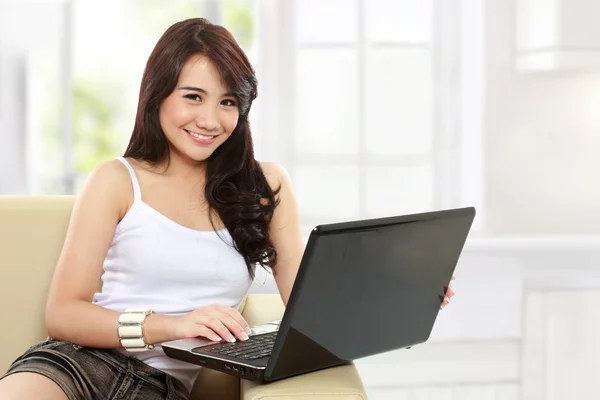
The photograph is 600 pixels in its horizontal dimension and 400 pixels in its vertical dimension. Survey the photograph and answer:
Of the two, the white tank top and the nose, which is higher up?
the nose

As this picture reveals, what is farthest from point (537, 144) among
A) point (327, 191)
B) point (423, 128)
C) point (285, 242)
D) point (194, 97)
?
point (194, 97)

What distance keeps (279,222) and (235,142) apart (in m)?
0.20

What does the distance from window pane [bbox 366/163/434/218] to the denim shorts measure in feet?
4.03

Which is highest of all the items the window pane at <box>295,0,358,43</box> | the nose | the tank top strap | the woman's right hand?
the window pane at <box>295,0,358,43</box>

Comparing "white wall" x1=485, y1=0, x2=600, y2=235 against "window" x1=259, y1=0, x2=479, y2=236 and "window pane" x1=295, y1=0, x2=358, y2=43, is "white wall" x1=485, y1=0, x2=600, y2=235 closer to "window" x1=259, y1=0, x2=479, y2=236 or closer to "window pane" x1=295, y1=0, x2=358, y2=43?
"window" x1=259, y1=0, x2=479, y2=236

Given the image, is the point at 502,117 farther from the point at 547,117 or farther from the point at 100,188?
the point at 100,188

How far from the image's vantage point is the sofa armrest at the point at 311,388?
4.34ft

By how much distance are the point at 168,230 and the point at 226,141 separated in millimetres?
261

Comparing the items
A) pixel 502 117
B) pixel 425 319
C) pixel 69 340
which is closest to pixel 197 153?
pixel 69 340

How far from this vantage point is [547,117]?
9.42 ft

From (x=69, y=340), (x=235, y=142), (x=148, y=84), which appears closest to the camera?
(x=69, y=340)

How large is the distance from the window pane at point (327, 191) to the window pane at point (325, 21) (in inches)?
16.1

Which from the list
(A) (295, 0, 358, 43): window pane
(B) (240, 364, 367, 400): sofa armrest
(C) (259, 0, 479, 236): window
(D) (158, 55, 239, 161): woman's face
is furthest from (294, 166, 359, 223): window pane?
(B) (240, 364, 367, 400): sofa armrest

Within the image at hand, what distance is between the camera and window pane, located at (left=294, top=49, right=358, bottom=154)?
2.68 meters
